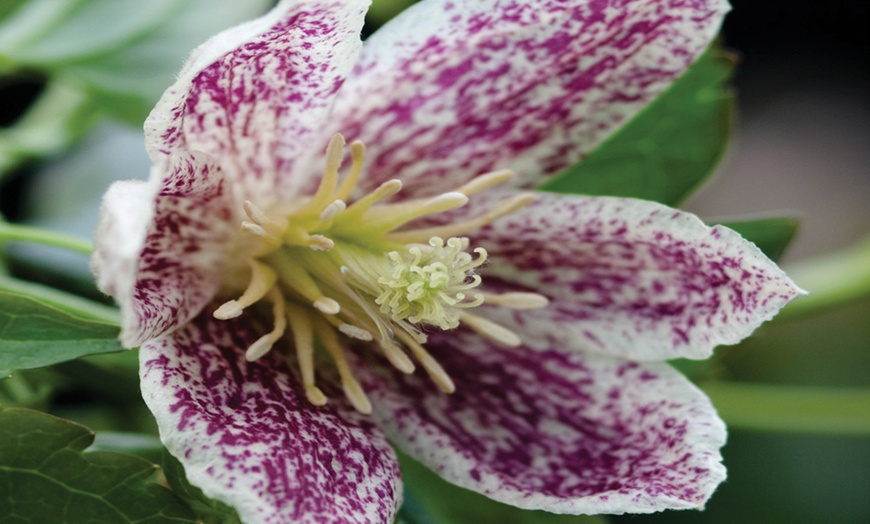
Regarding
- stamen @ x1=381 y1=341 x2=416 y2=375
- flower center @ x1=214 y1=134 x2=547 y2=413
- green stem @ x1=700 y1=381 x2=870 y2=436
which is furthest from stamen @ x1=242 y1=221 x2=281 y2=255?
green stem @ x1=700 y1=381 x2=870 y2=436

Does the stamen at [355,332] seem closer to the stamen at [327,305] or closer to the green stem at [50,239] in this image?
the stamen at [327,305]

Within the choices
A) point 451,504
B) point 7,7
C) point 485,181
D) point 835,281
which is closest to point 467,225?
point 485,181

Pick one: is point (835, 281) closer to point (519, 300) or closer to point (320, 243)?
point (519, 300)

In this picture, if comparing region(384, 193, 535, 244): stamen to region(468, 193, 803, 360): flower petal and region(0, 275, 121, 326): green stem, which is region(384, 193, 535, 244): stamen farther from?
region(0, 275, 121, 326): green stem

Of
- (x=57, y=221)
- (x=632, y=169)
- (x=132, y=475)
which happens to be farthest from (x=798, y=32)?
(x=132, y=475)

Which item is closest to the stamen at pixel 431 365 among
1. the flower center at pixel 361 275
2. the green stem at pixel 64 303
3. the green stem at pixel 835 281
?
the flower center at pixel 361 275
